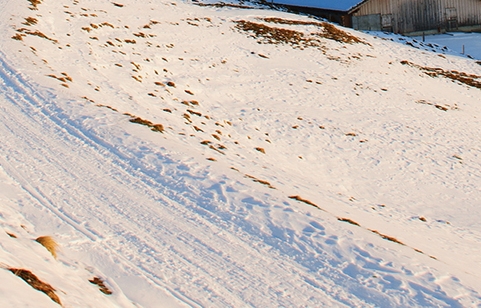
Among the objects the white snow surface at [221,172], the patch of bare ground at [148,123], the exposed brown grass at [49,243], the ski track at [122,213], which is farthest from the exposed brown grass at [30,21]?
the exposed brown grass at [49,243]

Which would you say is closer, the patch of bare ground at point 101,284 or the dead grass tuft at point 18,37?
the patch of bare ground at point 101,284

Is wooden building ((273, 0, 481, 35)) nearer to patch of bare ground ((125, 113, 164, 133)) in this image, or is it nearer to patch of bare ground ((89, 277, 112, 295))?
patch of bare ground ((125, 113, 164, 133))

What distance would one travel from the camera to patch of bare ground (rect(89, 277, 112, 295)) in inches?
262

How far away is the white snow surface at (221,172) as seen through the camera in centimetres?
740


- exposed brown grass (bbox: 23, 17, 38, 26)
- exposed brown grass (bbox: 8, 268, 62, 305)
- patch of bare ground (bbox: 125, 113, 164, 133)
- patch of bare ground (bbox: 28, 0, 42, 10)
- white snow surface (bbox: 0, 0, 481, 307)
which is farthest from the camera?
patch of bare ground (bbox: 28, 0, 42, 10)

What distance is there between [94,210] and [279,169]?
6.34 m

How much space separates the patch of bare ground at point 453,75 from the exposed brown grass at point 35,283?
26008 mm

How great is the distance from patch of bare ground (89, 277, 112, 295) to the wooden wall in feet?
125

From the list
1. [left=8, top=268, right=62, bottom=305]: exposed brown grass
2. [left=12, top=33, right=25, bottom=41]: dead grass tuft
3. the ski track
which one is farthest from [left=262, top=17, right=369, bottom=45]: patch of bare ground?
[left=8, top=268, right=62, bottom=305]: exposed brown grass

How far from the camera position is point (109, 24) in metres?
25.6

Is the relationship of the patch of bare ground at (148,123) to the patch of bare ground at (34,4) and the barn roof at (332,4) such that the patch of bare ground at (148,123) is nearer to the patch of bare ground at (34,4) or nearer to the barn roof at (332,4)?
the patch of bare ground at (34,4)

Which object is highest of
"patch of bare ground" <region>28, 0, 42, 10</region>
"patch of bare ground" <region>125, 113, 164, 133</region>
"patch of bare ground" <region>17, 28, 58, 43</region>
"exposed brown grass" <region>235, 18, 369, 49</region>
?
"patch of bare ground" <region>28, 0, 42, 10</region>

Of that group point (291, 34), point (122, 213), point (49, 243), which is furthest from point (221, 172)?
point (291, 34)

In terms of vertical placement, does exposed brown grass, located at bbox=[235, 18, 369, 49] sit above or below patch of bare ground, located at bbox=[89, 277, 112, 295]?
below
